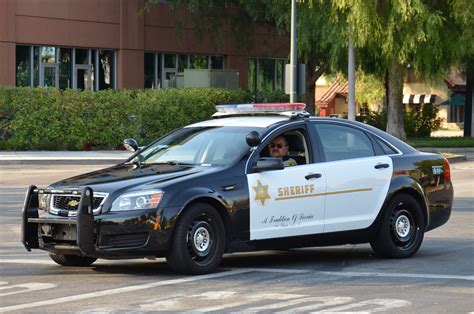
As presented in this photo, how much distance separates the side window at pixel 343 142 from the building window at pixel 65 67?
1331 inches

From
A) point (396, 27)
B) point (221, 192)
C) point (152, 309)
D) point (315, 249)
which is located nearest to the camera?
point (152, 309)

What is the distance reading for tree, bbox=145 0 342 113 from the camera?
36719 millimetres

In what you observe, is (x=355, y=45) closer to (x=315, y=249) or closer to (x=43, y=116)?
(x=43, y=116)

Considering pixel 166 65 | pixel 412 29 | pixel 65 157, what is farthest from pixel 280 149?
pixel 166 65

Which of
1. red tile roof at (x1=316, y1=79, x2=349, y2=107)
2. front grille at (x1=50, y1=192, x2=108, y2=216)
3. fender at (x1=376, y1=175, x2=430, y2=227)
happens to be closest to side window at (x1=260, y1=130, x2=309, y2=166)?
fender at (x1=376, y1=175, x2=430, y2=227)

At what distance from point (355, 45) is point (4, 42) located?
15.6m

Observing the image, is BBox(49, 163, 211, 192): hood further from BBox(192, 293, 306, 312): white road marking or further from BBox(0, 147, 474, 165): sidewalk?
BBox(0, 147, 474, 165): sidewalk

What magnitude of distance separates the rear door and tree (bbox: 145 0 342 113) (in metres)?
24.5

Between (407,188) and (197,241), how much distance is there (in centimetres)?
281

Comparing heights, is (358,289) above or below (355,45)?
below

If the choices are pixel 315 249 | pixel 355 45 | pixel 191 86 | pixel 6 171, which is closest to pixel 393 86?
pixel 355 45

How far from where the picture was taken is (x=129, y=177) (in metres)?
10.2

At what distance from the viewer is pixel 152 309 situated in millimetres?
8367

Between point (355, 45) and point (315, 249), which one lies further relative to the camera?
point (355, 45)
